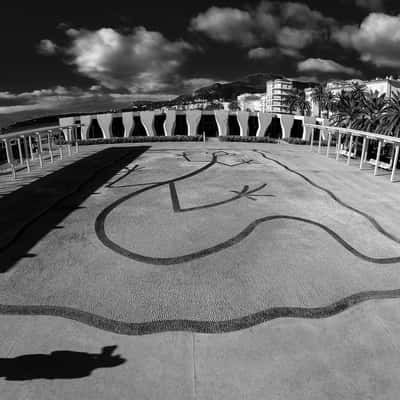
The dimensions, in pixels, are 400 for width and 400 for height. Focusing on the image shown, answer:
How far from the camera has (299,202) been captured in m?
13.7

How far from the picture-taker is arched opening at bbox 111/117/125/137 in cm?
5506

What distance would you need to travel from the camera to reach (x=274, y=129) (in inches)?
2313

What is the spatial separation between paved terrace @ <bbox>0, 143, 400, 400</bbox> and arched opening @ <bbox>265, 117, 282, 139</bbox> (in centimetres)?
4507

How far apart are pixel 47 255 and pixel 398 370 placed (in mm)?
8910

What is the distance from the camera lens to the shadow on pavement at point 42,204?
30.8 ft

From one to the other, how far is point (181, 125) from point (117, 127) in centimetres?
1285

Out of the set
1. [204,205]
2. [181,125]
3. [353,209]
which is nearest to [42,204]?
[204,205]

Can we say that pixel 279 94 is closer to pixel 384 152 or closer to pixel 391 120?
pixel 384 152

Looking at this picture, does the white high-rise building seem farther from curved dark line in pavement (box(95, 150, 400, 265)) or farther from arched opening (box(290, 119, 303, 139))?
curved dark line in pavement (box(95, 150, 400, 265))

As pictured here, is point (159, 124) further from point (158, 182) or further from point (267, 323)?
point (267, 323)

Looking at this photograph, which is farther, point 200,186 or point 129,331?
point 200,186

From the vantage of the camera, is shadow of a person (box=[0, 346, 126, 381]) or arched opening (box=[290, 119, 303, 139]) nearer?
shadow of a person (box=[0, 346, 126, 381])

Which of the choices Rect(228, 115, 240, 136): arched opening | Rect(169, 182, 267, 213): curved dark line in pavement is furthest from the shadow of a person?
Rect(228, 115, 240, 136): arched opening

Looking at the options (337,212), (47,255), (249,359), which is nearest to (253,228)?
(337,212)
